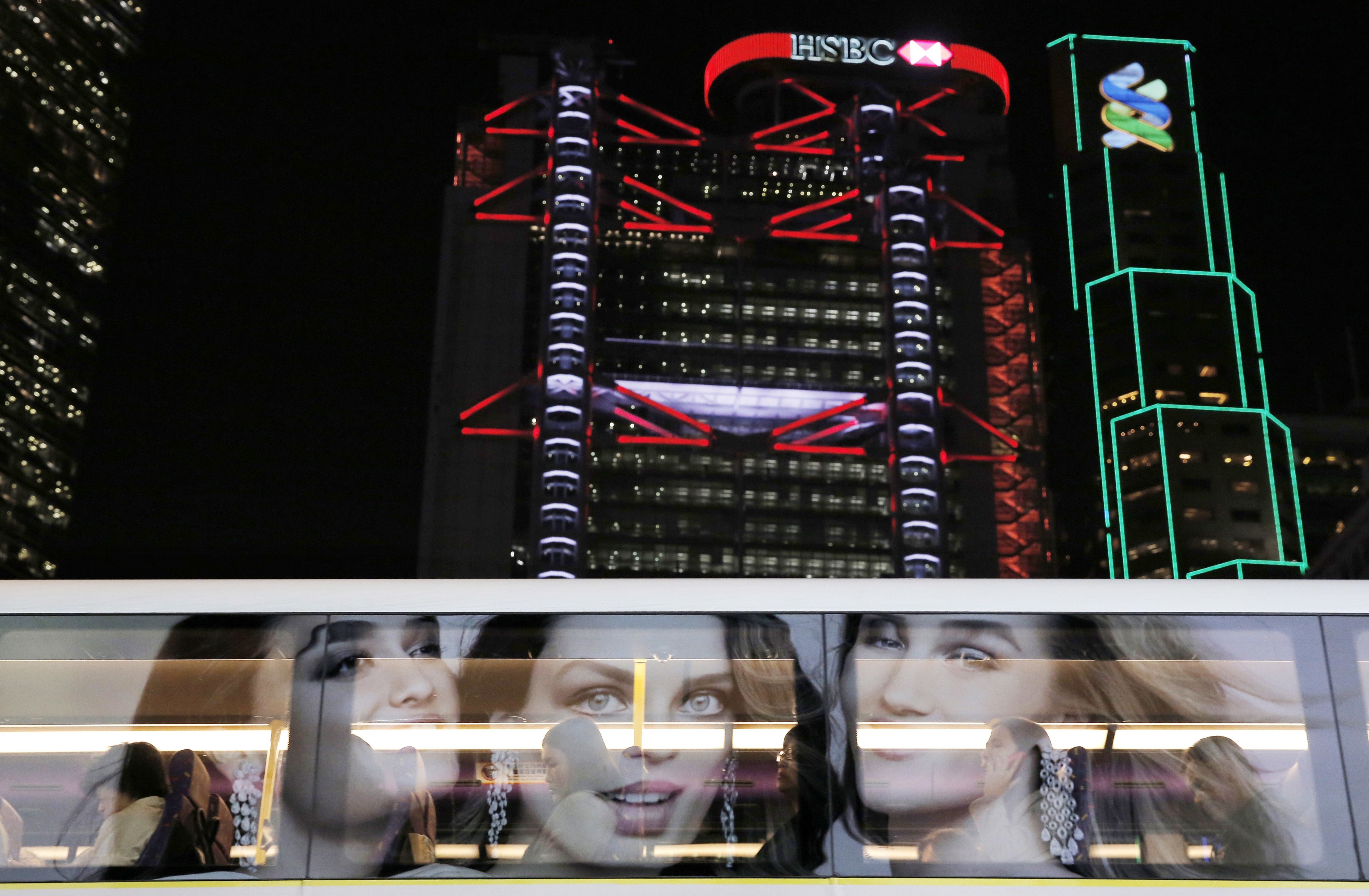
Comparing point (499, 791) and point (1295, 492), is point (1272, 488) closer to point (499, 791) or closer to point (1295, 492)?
point (1295, 492)

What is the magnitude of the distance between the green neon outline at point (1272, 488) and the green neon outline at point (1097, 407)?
959cm

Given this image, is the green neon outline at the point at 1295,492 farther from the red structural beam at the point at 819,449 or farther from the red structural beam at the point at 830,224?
the red structural beam at the point at 830,224

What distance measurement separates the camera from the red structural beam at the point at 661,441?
2704 inches

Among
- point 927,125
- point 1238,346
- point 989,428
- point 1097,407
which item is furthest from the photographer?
point 927,125

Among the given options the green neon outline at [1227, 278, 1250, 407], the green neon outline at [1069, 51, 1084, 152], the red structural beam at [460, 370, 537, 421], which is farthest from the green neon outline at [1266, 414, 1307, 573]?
the red structural beam at [460, 370, 537, 421]

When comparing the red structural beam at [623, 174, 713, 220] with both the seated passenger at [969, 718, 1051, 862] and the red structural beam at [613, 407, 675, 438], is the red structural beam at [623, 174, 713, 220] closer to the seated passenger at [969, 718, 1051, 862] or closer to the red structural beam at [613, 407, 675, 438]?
the red structural beam at [613, 407, 675, 438]

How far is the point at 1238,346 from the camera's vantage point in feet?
262

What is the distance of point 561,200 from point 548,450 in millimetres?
14079

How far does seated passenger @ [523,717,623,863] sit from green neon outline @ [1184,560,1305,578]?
72501 millimetres

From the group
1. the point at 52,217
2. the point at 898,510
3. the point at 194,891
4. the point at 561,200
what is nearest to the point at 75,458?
the point at 52,217

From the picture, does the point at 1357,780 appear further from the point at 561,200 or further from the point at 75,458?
the point at 75,458

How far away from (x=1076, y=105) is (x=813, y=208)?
20127mm

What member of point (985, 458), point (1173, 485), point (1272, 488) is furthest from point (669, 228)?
point (1272, 488)

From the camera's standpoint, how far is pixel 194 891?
4852 millimetres
